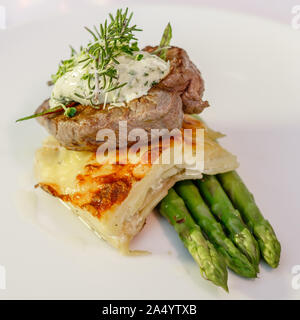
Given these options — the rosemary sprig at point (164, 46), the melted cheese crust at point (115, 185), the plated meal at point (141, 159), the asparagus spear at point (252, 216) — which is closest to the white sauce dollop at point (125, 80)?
the plated meal at point (141, 159)

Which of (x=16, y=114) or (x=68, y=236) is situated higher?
(x=16, y=114)

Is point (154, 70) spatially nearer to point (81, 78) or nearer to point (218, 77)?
point (81, 78)

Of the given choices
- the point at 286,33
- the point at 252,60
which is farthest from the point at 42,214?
the point at 286,33

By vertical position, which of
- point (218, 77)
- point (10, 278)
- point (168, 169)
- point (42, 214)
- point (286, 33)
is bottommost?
point (10, 278)

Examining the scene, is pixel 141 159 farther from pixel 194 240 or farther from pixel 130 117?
pixel 194 240

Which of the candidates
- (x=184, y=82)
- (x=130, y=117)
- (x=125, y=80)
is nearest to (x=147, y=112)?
(x=130, y=117)

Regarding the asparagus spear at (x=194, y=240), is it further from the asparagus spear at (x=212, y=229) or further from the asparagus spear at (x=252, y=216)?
the asparagus spear at (x=252, y=216)

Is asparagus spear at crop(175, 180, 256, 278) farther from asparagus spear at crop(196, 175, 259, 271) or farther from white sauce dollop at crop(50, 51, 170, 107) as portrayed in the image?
white sauce dollop at crop(50, 51, 170, 107)
